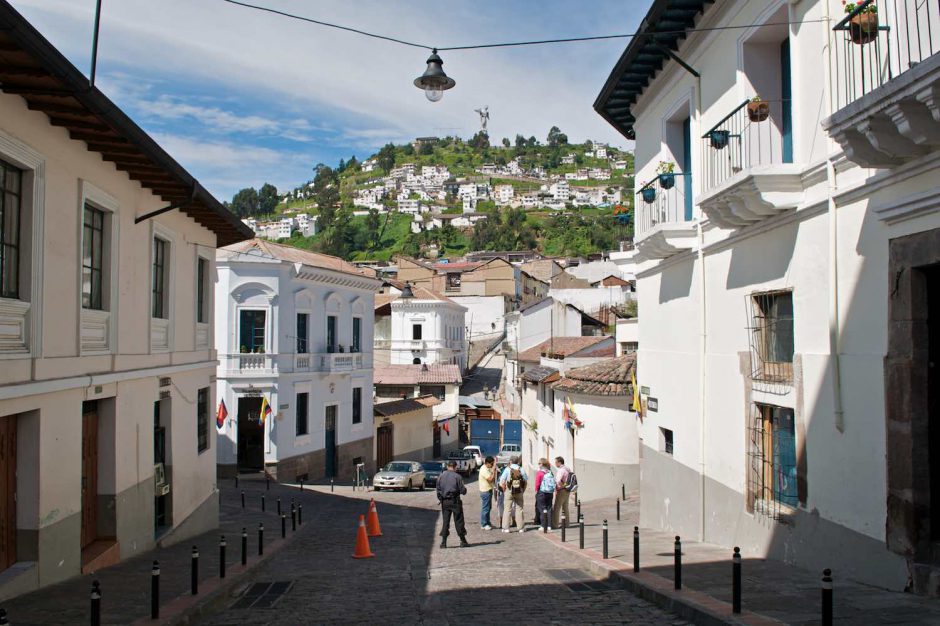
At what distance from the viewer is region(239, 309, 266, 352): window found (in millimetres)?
29047

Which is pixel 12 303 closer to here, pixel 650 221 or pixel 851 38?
pixel 851 38

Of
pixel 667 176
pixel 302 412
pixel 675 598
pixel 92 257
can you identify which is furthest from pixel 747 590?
pixel 302 412

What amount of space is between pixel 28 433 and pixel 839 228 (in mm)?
9082

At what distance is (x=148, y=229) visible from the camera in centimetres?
1309

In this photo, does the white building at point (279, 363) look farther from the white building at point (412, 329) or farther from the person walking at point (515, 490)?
the white building at point (412, 329)

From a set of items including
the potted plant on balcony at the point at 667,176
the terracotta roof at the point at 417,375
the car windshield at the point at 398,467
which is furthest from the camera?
the terracotta roof at the point at 417,375

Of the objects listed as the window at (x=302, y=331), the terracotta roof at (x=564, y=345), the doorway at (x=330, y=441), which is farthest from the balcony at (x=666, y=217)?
the doorway at (x=330, y=441)

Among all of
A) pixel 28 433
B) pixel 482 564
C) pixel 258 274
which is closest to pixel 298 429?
pixel 258 274

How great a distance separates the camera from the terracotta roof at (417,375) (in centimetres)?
4722

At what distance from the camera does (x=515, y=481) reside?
54.6ft

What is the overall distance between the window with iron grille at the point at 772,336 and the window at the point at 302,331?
893 inches

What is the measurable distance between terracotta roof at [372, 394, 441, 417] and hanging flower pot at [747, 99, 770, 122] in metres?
29.1

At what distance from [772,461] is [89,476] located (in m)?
9.37

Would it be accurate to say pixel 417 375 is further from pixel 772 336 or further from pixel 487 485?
pixel 772 336
